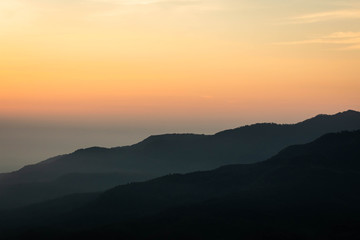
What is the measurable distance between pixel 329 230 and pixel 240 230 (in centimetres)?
2826

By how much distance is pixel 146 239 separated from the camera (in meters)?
196

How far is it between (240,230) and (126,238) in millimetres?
37310

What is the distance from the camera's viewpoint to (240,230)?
654ft

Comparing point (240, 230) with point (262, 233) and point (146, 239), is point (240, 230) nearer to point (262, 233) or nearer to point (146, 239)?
point (262, 233)

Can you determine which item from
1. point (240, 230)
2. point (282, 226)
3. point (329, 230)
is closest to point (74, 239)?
point (240, 230)

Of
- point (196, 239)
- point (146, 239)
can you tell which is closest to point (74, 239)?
point (146, 239)

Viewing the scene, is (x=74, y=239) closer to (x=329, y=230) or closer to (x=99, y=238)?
(x=99, y=238)

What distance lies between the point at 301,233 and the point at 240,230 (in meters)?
19.6

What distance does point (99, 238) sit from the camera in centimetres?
19938

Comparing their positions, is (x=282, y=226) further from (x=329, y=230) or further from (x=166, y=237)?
(x=166, y=237)

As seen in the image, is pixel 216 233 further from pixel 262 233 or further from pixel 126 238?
pixel 126 238

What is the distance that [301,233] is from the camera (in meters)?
194

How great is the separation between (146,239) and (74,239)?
23.9 meters

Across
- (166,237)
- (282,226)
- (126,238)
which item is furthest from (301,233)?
(126,238)
